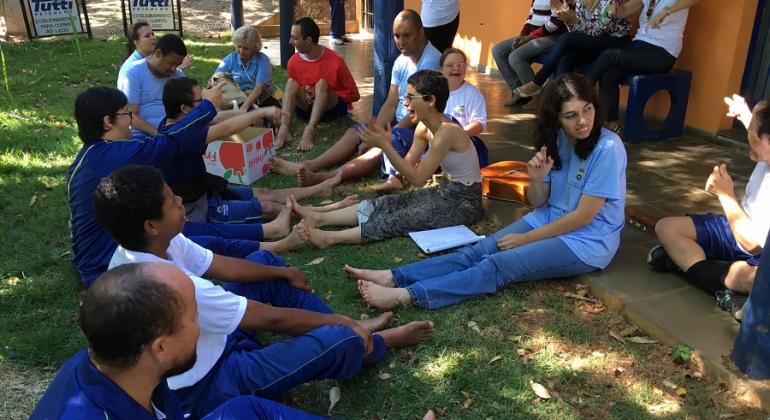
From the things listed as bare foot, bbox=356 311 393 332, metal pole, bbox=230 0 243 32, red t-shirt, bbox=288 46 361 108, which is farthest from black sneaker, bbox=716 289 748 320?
metal pole, bbox=230 0 243 32

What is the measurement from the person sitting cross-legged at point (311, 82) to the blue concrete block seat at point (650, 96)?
9.01ft

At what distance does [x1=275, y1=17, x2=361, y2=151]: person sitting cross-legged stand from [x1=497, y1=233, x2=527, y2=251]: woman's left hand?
294 cm

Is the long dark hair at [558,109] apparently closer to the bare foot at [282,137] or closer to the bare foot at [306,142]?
the bare foot at [306,142]

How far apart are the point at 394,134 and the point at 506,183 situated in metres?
1.02

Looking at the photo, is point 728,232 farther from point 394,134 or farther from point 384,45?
point 384,45

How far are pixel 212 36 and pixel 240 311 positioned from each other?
11703mm

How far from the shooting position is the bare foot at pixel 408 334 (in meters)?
3.00

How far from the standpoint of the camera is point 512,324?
3.23 m

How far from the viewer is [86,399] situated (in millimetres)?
1522

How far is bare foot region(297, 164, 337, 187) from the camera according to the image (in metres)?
5.09

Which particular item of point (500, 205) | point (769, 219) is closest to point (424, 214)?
point (500, 205)

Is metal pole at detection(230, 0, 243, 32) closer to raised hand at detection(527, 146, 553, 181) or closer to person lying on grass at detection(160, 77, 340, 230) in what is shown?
person lying on grass at detection(160, 77, 340, 230)

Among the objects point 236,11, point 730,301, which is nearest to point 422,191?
point 730,301

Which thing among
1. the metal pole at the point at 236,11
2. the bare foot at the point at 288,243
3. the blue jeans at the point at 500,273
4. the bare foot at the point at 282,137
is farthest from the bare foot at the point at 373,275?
the metal pole at the point at 236,11
